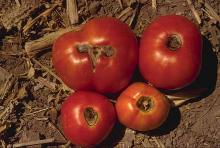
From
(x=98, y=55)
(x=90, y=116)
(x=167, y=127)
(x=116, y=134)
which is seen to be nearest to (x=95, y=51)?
(x=98, y=55)

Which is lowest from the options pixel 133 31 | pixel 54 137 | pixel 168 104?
pixel 54 137

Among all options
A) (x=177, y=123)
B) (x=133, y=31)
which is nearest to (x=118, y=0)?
(x=133, y=31)

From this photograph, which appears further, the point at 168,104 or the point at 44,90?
the point at 44,90

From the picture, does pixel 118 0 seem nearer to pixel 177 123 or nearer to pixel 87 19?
pixel 87 19

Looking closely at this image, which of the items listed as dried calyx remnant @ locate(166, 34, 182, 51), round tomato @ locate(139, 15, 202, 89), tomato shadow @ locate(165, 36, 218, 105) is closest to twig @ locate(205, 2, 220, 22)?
tomato shadow @ locate(165, 36, 218, 105)

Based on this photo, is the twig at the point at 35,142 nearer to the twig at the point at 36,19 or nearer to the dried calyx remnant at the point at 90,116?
the dried calyx remnant at the point at 90,116

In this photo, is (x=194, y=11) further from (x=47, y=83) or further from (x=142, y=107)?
(x=47, y=83)

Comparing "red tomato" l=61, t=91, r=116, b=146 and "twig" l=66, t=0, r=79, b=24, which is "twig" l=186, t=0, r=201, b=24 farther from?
"red tomato" l=61, t=91, r=116, b=146
